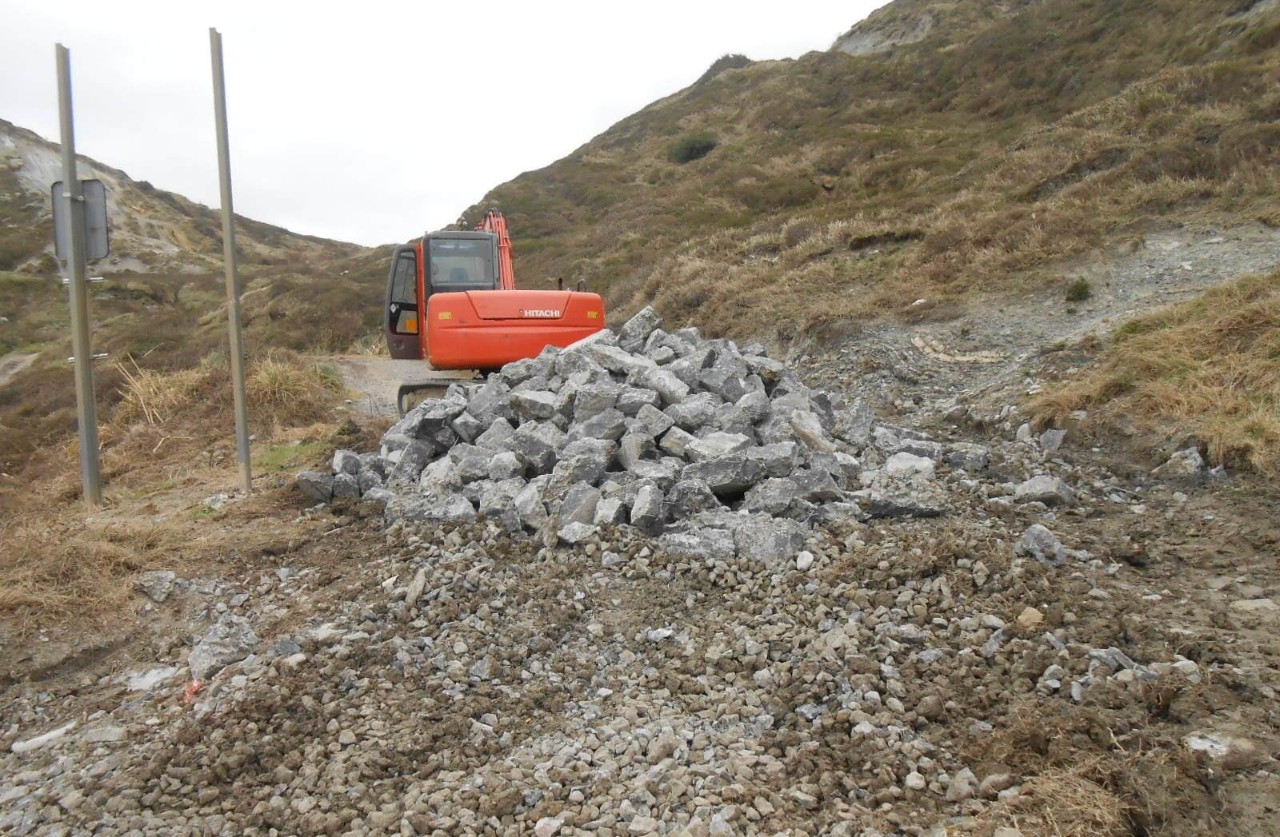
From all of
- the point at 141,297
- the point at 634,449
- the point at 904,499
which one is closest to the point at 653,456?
the point at 634,449

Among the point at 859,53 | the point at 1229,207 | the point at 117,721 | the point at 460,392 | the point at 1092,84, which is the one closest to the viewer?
the point at 117,721

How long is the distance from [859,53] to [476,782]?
139ft

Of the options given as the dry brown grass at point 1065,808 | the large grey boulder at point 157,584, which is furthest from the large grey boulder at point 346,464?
the dry brown grass at point 1065,808

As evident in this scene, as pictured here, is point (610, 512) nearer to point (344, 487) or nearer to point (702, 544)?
point (702, 544)

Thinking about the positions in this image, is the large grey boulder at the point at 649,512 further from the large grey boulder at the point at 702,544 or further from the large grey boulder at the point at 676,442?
the large grey boulder at the point at 676,442

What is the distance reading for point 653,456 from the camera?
5.71 m

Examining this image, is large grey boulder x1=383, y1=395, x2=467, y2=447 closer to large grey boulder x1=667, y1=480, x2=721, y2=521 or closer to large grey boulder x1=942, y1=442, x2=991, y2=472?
large grey boulder x1=667, y1=480, x2=721, y2=521

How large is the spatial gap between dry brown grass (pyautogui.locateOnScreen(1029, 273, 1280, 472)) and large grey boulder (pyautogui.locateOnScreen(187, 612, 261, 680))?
17.7 feet

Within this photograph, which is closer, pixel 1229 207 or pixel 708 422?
pixel 708 422

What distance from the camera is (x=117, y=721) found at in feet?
12.1

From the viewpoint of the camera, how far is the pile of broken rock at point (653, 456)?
4.95 m

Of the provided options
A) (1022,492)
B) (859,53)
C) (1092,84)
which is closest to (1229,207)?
(1022,492)

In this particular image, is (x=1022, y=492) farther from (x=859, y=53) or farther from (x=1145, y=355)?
(x=859, y=53)

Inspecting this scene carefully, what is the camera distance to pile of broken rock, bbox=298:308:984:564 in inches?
195
